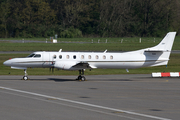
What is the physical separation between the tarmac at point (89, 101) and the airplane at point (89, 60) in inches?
110

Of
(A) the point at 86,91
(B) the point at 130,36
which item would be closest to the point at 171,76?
(A) the point at 86,91

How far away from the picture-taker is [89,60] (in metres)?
27.7

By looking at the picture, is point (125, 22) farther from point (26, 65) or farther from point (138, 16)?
point (26, 65)

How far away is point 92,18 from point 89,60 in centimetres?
7412

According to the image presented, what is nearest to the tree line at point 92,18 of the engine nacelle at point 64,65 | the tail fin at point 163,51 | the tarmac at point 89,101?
the tail fin at point 163,51

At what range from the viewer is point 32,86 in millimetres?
23469

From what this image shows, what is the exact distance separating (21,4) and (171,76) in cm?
7477

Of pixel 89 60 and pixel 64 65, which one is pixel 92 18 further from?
pixel 64 65

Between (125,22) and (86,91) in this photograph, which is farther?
(125,22)

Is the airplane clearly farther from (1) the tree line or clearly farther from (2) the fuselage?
(1) the tree line

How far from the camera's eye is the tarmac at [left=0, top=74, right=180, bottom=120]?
46.8ft

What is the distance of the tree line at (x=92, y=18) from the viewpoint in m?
95.8

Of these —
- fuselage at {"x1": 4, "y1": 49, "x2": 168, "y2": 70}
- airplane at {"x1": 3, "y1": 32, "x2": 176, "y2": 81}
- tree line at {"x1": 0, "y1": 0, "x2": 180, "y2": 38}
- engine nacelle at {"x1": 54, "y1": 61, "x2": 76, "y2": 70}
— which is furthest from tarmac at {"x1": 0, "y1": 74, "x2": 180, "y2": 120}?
tree line at {"x1": 0, "y1": 0, "x2": 180, "y2": 38}

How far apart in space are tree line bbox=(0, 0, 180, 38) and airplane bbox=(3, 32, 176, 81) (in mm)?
67422
